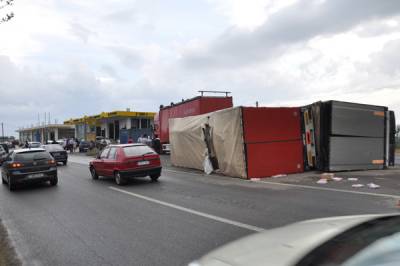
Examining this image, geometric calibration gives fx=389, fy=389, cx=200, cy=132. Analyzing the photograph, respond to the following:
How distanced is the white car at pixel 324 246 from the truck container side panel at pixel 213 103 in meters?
21.5

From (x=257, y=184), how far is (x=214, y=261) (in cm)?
1076

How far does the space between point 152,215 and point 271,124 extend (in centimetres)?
816

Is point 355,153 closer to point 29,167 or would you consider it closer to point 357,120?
point 357,120

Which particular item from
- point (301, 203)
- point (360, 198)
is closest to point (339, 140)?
point (360, 198)

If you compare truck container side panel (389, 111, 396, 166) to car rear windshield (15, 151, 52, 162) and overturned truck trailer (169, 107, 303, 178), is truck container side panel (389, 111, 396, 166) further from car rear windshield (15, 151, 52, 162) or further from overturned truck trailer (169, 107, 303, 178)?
car rear windshield (15, 151, 52, 162)

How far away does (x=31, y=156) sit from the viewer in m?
14.5

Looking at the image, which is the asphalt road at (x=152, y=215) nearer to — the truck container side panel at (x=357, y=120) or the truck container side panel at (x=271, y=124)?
the truck container side panel at (x=271, y=124)

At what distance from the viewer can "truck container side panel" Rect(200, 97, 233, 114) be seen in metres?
24.4

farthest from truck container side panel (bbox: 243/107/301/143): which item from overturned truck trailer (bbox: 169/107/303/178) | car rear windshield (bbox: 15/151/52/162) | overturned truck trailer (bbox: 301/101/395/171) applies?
car rear windshield (bbox: 15/151/52/162)

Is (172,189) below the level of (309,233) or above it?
below

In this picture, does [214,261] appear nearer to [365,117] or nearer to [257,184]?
[257,184]

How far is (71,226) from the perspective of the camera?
7781 millimetres

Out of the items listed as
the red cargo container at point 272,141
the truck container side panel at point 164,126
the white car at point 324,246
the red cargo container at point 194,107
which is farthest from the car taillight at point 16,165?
the truck container side panel at point 164,126

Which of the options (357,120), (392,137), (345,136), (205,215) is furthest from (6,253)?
(392,137)
